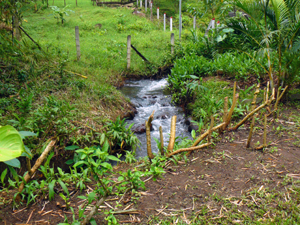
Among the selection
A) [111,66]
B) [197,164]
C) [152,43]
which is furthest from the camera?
[152,43]

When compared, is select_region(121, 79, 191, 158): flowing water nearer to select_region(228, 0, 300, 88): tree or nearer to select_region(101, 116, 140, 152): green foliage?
select_region(101, 116, 140, 152): green foliage

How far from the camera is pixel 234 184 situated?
2715 mm

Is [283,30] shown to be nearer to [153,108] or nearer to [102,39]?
[153,108]

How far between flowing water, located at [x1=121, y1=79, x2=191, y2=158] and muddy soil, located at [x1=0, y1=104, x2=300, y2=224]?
185 cm

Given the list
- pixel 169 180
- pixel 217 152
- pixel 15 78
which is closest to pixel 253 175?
pixel 217 152

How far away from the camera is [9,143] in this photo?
141 centimetres

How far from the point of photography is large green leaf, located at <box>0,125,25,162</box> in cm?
138

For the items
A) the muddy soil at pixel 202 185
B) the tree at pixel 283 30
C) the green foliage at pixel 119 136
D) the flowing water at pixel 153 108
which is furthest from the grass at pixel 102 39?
the muddy soil at pixel 202 185

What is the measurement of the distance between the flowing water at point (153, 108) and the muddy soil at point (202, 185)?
1.85 meters

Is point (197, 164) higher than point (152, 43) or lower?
lower

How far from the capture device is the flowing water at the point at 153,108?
18.8 ft

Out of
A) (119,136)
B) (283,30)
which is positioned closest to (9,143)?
(119,136)

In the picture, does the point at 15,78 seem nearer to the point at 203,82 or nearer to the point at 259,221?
the point at 203,82

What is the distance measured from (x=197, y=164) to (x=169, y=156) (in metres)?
0.39
